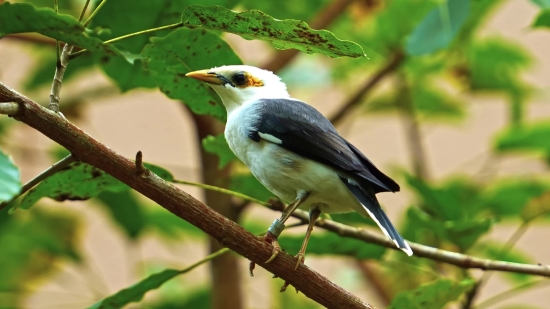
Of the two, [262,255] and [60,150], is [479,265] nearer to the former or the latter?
[262,255]

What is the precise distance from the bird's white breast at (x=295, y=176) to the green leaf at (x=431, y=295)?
17 centimetres

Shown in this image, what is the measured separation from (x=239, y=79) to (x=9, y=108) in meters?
0.67

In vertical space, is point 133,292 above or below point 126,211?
below

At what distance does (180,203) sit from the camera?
0.90 meters

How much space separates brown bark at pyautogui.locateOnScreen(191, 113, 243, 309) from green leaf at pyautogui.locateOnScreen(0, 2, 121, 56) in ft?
2.74

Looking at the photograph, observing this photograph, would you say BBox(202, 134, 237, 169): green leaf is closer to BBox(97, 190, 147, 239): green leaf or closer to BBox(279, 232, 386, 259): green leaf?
BBox(279, 232, 386, 259): green leaf

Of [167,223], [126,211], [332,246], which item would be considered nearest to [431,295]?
[332,246]

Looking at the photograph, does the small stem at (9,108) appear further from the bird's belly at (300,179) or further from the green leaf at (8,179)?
the bird's belly at (300,179)

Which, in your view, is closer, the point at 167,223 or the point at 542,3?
the point at 542,3

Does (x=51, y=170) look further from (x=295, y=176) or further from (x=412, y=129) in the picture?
(x=412, y=129)

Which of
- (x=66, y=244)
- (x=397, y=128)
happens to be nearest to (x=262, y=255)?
(x=66, y=244)

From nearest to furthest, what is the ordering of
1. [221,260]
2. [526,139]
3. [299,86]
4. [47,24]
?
1. [47,24]
2. [221,260]
3. [526,139]
4. [299,86]

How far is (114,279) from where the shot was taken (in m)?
3.51

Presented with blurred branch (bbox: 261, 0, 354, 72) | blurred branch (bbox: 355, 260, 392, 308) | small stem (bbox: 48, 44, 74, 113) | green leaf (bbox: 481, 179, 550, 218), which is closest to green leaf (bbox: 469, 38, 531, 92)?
green leaf (bbox: 481, 179, 550, 218)
